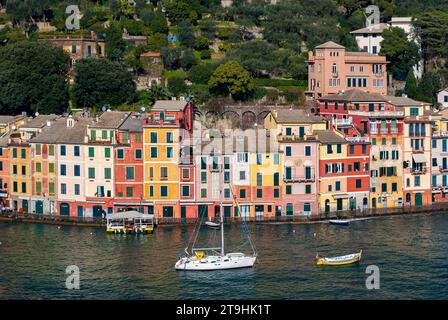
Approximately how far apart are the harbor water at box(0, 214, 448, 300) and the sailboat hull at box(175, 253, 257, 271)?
38cm

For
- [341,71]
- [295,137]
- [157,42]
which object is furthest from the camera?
[157,42]

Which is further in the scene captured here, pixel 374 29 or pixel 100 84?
pixel 374 29

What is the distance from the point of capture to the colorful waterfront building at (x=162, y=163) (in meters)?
61.2

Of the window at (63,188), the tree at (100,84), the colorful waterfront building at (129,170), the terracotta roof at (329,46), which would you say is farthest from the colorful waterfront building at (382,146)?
the tree at (100,84)

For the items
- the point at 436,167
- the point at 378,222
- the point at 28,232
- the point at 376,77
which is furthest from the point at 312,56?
the point at 28,232

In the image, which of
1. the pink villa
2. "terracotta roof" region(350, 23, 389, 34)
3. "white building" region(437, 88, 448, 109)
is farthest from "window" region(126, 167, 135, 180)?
"terracotta roof" region(350, 23, 389, 34)

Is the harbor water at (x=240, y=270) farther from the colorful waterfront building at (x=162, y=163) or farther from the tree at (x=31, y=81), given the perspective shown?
the tree at (x=31, y=81)

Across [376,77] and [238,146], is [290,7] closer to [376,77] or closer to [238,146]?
[376,77]

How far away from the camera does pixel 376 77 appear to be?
83.2 metres

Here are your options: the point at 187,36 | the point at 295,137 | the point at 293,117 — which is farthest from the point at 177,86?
the point at 295,137

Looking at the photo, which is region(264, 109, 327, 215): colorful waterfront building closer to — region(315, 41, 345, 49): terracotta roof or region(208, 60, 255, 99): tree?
region(208, 60, 255, 99): tree

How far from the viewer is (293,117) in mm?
64000

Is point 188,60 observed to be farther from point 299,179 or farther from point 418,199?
point 418,199

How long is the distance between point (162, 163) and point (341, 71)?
83.3ft
